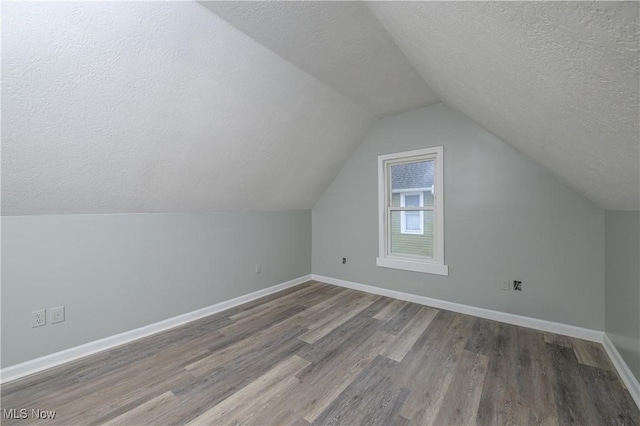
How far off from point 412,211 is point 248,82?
8.55 ft

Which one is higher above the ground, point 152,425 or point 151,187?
point 151,187

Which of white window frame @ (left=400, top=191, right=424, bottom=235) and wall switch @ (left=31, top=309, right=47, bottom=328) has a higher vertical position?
white window frame @ (left=400, top=191, right=424, bottom=235)

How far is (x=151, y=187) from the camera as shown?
2373mm

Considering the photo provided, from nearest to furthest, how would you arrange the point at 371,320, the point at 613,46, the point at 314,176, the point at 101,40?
the point at 613,46 → the point at 101,40 → the point at 371,320 → the point at 314,176

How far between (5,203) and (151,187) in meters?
0.90

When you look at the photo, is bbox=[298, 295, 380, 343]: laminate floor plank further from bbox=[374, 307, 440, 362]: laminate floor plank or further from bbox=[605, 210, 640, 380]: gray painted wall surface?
bbox=[605, 210, 640, 380]: gray painted wall surface

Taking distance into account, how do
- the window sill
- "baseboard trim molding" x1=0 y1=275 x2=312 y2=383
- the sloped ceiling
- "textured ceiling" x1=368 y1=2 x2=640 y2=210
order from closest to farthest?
"textured ceiling" x1=368 y1=2 x2=640 y2=210
the sloped ceiling
"baseboard trim molding" x1=0 y1=275 x2=312 y2=383
the window sill

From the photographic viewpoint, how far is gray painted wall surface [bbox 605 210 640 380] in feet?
5.73

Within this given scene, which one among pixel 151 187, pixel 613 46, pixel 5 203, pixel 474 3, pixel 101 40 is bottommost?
pixel 5 203

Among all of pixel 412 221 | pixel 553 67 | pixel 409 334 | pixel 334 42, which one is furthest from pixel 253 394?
pixel 412 221

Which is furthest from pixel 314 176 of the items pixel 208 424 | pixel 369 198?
pixel 208 424

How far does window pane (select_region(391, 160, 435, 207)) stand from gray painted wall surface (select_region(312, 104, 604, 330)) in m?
0.26

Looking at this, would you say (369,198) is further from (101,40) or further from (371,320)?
(101,40)

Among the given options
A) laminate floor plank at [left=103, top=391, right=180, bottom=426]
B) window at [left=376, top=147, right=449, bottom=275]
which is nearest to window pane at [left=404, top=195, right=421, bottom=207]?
window at [left=376, top=147, right=449, bottom=275]
